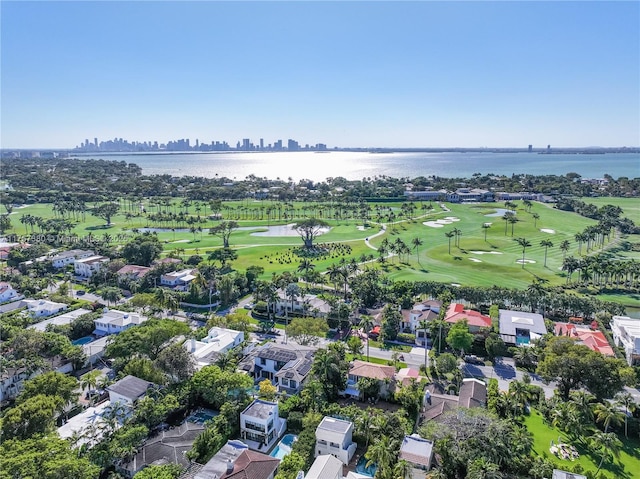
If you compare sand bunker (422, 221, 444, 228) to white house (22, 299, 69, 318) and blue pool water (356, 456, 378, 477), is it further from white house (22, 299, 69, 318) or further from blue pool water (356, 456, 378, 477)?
blue pool water (356, 456, 378, 477)

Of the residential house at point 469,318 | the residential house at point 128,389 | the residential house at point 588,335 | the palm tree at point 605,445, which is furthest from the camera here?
the residential house at point 469,318

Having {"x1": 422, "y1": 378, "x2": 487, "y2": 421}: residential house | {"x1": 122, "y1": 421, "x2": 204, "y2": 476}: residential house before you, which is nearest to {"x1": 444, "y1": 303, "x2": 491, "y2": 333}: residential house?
{"x1": 422, "y1": 378, "x2": 487, "y2": 421}: residential house

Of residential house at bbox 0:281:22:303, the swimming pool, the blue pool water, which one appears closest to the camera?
the blue pool water

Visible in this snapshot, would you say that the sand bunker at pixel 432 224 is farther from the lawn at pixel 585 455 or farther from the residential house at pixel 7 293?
the residential house at pixel 7 293

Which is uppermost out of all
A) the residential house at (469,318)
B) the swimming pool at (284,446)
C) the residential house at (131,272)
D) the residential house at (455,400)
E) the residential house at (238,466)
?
the residential house at (131,272)

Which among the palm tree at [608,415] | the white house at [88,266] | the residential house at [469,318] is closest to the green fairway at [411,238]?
the white house at [88,266]

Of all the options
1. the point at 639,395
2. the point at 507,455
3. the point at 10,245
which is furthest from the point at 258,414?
the point at 10,245

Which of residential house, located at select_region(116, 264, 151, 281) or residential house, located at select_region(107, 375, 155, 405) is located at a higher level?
residential house, located at select_region(116, 264, 151, 281)
